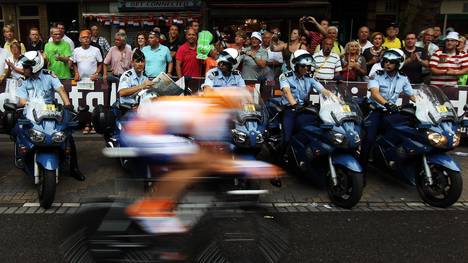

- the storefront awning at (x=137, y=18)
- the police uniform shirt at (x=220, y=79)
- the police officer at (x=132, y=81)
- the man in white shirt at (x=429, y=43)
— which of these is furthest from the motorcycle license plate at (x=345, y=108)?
the storefront awning at (x=137, y=18)

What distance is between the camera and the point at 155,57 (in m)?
8.30

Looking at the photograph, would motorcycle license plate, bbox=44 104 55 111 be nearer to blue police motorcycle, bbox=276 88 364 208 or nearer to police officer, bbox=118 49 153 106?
police officer, bbox=118 49 153 106

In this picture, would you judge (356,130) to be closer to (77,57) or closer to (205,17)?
(77,57)

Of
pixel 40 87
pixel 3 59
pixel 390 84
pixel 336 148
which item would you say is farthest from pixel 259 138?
pixel 3 59

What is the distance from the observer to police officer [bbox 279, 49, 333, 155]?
20.6ft

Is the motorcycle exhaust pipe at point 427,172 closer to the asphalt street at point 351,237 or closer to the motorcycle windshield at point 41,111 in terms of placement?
the asphalt street at point 351,237

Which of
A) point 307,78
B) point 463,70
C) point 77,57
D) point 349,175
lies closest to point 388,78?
point 307,78

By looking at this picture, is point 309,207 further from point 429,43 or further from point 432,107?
point 429,43

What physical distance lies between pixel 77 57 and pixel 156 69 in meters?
1.48

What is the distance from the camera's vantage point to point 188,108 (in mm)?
2965

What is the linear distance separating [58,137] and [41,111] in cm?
38

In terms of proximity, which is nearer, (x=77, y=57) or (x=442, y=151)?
(x=442, y=151)

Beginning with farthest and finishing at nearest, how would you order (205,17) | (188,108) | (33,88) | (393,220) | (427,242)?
(205,17) < (33,88) < (393,220) < (427,242) < (188,108)

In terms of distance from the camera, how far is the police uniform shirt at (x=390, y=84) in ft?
20.9
